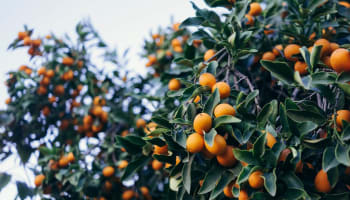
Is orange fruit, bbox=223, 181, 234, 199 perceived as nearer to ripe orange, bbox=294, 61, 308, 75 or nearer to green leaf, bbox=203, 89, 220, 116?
green leaf, bbox=203, 89, 220, 116

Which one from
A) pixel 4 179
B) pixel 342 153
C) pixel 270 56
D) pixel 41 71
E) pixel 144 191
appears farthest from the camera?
pixel 41 71

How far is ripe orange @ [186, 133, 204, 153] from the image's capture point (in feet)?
3.49

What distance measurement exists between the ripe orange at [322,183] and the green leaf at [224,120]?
1.02 feet

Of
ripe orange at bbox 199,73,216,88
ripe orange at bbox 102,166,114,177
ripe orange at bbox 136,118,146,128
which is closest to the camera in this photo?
ripe orange at bbox 199,73,216,88

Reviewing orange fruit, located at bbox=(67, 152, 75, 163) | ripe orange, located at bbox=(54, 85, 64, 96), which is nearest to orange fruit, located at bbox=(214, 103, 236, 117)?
orange fruit, located at bbox=(67, 152, 75, 163)

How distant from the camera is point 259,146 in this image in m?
0.99

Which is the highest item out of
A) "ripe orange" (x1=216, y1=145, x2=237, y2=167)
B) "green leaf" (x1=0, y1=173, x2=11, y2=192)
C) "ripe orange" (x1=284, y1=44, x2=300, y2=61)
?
"ripe orange" (x1=284, y1=44, x2=300, y2=61)

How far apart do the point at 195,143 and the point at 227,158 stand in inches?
5.0

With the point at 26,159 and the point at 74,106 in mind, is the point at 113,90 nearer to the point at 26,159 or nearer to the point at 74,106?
the point at 74,106

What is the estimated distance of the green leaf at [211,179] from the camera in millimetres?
1101

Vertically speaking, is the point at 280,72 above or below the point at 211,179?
above

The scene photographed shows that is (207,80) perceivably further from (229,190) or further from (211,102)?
(229,190)

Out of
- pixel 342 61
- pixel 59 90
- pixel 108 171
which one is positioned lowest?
pixel 108 171

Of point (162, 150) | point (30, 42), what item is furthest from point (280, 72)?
point (30, 42)
